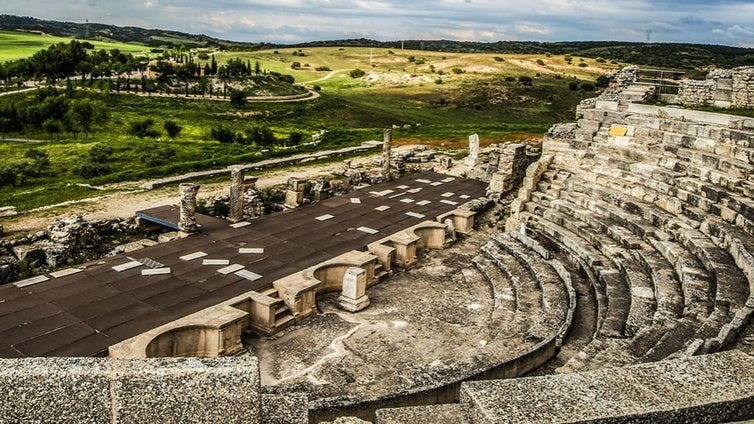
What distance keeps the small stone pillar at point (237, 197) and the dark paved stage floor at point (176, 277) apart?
50cm

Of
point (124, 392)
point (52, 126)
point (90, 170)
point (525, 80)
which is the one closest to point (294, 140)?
point (90, 170)

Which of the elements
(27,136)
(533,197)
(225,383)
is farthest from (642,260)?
(27,136)

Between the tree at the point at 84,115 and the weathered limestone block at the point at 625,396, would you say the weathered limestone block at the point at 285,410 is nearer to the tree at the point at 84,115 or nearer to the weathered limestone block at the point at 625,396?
the weathered limestone block at the point at 625,396

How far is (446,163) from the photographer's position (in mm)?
27156

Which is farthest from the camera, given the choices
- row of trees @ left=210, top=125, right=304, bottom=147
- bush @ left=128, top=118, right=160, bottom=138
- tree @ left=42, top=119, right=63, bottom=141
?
tree @ left=42, top=119, right=63, bottom=141

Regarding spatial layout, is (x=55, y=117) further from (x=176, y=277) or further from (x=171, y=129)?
(x=176, y=277)

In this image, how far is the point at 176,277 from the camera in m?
13.0

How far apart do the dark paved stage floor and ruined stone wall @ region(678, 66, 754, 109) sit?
930 cm

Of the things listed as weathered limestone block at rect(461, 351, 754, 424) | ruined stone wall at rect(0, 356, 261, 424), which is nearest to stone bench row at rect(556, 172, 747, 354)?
weathered limestone block at rect(461, 351, 754, 424)

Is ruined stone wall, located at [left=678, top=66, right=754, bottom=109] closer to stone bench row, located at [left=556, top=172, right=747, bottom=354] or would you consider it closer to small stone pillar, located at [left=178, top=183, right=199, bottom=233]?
stone bench row, located at [left=556, top=172, right=747, bottom=354]

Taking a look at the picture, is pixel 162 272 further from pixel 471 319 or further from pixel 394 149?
pixel 394 149

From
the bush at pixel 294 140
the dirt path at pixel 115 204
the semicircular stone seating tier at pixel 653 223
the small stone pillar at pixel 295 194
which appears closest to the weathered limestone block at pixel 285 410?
the semicircular stone seating tier at pixel 653 223

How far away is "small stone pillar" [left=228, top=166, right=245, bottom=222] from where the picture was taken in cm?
1730

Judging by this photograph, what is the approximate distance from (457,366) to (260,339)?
4.08m
